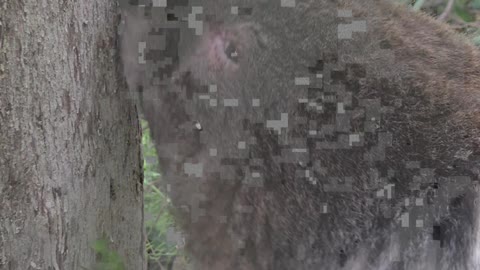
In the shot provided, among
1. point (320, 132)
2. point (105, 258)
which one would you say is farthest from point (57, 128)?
point (320, 132)

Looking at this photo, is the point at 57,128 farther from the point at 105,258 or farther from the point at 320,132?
the point at 320,132

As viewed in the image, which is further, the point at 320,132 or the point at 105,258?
the point at 105,258

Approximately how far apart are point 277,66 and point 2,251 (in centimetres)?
43

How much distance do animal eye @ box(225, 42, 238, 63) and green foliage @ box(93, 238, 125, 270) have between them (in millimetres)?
355

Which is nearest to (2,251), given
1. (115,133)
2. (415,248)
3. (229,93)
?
(115,133)

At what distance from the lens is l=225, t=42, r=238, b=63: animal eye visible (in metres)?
0.77

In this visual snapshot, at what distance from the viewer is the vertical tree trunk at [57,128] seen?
789 mm

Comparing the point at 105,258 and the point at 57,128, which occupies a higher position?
the point at 57,128

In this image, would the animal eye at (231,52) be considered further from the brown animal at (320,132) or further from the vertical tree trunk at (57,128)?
the vertical tree trunk at (57,128)

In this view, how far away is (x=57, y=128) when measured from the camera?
2.72ft

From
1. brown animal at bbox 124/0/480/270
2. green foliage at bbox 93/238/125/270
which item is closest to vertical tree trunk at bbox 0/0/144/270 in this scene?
green foliage at bbox 93/238/125/270

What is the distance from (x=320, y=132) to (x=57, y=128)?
359 mm

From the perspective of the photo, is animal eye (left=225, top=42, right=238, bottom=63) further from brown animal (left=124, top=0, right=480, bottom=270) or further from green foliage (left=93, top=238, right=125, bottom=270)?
green foliage (left=93, top=238, right=125, bottom=270)

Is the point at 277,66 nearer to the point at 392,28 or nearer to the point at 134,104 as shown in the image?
the point at 392,28
